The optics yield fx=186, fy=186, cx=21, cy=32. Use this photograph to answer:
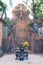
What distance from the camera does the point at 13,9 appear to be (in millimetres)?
11516

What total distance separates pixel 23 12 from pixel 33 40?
2066mm

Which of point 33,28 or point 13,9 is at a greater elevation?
point 13,9

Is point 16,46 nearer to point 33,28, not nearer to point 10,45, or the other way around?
point 10,45

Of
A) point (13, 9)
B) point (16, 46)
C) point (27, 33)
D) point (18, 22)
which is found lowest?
point (16, 46)

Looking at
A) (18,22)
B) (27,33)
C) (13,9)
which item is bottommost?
(27,33)

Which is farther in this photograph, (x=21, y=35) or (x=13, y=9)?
(x=13, y=9)

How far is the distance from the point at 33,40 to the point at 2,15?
248 cm

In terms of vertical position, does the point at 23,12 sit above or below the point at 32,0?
below

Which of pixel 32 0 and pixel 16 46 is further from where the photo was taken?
pixel 32 0

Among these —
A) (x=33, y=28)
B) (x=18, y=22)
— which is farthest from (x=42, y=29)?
(x=18, y=22)

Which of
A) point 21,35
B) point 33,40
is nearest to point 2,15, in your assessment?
point 21,35

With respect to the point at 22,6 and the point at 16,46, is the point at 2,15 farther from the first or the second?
the point at 16,46

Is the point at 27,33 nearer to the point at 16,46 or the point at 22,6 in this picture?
the point at 16,46

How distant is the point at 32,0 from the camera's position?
11.3 meters
